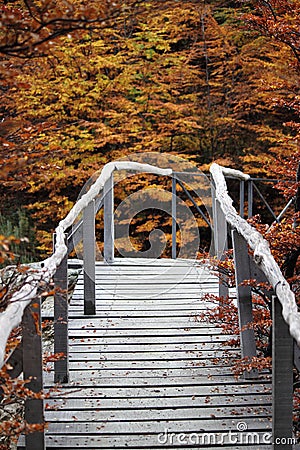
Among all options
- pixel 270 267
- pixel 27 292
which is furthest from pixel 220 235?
pixel 27 292

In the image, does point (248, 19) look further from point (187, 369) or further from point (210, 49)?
point (210, 49)

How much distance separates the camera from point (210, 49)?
842 cm

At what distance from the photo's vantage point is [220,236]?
4.37 metres

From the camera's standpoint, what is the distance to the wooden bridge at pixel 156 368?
2.18 metres

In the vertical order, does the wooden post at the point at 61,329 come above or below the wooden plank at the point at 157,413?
above

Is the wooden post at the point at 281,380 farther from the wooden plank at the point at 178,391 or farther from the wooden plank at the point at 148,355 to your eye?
the wooden plank at the point at 148,355

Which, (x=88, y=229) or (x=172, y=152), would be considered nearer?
(x=88, y=229)

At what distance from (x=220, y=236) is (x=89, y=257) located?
0.98 meters

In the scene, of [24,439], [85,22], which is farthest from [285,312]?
[24,439]

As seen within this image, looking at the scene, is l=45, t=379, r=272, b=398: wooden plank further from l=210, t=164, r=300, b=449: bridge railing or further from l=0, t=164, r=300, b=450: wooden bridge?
l=210, t=164, r=300, b=449: bridge railing

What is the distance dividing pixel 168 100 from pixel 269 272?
6.81 metres

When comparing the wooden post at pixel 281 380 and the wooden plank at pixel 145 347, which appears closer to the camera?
the wooden post at pixel 281 380

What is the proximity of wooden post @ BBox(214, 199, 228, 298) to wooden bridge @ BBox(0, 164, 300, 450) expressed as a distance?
0.02m

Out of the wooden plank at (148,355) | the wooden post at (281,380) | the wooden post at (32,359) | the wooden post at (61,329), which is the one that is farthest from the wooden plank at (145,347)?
the wooden post at (281,380)
